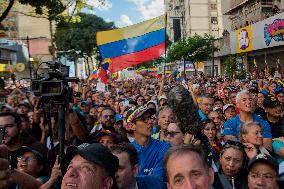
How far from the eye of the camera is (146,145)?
13.2ft

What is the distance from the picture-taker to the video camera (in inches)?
130

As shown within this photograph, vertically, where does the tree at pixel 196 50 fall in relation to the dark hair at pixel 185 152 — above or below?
above

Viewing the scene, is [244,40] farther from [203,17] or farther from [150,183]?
[203,17]

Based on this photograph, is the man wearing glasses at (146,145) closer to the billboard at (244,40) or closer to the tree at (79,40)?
the billboard at (244,40)

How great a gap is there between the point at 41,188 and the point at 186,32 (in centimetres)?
6657

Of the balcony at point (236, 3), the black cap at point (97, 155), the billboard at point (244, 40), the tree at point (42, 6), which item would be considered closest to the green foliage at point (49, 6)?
the tree at point (42, 6)

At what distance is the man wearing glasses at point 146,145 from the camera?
12.1 feet

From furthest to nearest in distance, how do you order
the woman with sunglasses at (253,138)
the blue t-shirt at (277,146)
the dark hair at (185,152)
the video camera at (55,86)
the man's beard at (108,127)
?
the man's beard at (108,127) → the blue t-shirt at (277,146) → the woman with sunglasses at (253,138) → the video camera at (55,86) → the dark hair at (185,152)

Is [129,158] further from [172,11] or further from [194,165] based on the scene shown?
[172,11]

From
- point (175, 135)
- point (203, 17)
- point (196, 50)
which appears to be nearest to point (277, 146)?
point (175, 135)

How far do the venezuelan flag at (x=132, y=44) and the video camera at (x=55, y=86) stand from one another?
7.65 metres

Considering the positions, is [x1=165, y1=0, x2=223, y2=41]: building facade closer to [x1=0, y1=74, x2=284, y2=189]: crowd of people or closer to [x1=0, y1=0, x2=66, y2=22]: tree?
[x1=0, y1=0, x2=66, y2=22]: tree

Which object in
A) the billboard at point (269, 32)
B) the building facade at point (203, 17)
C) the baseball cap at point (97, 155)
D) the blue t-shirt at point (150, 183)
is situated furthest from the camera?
the building facade at point (203, 17)

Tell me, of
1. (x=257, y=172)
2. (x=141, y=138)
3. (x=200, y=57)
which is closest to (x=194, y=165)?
(x=257, y=172)
